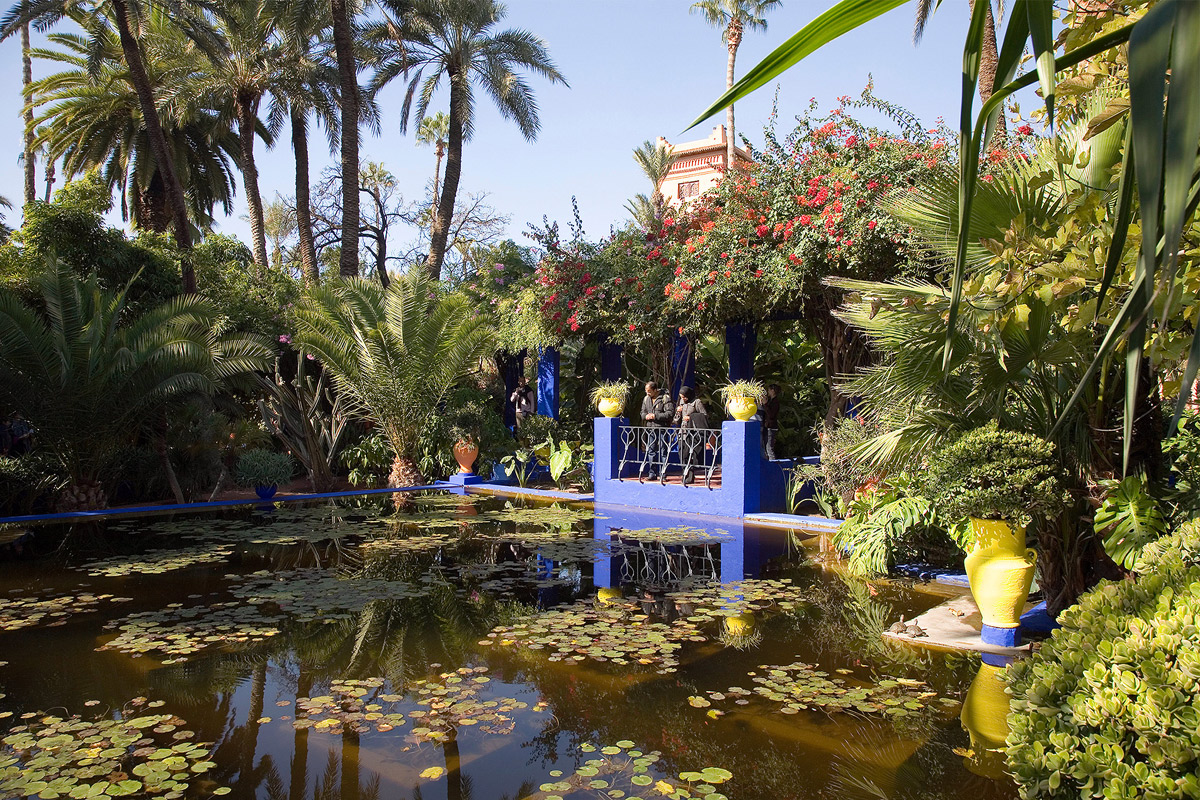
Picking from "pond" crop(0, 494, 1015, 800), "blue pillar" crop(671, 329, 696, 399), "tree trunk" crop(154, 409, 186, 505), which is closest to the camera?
"pond" crop(0, 494, 1015, 800)

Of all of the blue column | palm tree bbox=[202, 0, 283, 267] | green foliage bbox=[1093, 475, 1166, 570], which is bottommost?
green foliage bbox=[1093, 475, 1166, 570]

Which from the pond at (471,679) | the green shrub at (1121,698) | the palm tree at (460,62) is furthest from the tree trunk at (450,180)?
the green shrub at (1121,698)

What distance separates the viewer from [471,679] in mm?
4852

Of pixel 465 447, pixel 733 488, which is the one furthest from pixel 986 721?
pixel 465 447

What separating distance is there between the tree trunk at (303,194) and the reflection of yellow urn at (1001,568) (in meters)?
18.7

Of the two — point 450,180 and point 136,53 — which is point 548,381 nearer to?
point 450,180

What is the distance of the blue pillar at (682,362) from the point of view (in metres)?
14.9

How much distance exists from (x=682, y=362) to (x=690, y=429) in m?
3.34

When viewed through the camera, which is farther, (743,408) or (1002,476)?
(743,408)

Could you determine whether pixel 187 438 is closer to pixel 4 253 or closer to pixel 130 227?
pixel 4 253

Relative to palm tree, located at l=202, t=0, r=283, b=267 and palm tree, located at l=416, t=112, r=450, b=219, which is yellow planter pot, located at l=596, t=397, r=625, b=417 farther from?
palm tree, located at l=416, t=112, r=450, b=219

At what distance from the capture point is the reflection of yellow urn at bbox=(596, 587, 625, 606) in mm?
6732

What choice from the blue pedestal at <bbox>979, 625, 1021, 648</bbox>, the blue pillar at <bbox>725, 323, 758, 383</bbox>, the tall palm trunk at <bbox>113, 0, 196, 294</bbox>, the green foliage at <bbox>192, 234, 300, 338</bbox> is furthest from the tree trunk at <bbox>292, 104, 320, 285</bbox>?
the blue pedestal at <bbox>979, 625, 1021, 648</bbox>

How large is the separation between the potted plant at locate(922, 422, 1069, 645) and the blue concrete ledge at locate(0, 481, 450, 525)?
11.0 m
